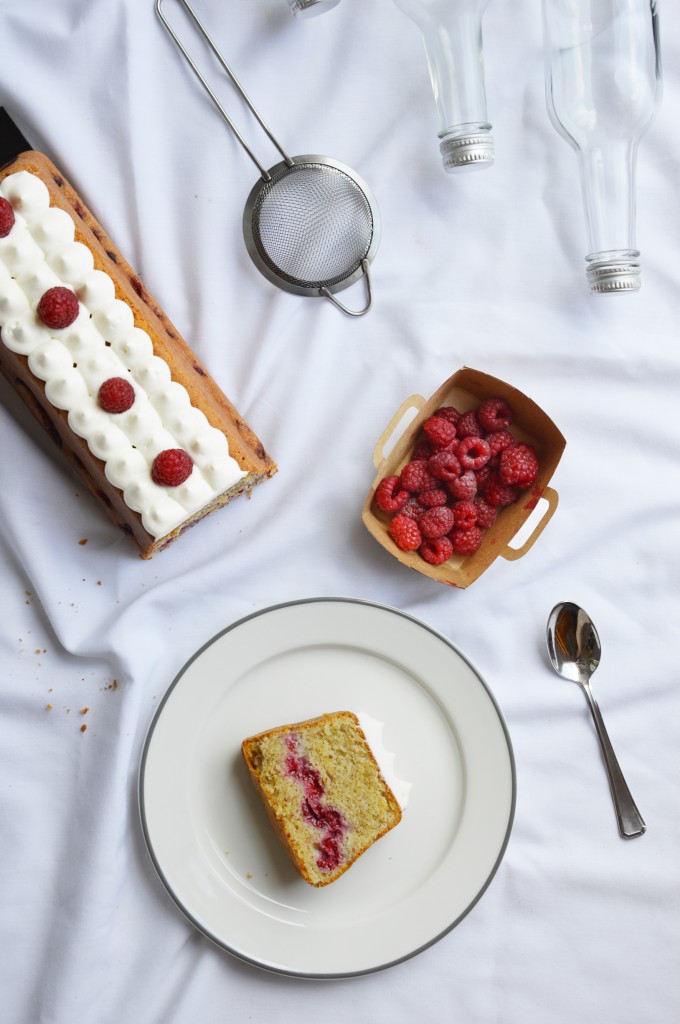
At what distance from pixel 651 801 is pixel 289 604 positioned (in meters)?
1.02

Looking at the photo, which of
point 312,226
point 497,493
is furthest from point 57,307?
point 497,493

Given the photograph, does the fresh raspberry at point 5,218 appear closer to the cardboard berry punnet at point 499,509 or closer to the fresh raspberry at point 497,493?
the cardboard berry punnet at point 499,509

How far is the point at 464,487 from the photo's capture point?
1.74 m

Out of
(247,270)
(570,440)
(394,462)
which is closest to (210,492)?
(394,462)

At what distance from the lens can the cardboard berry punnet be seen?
5.69ft

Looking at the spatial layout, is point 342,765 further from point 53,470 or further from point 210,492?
point 53,470

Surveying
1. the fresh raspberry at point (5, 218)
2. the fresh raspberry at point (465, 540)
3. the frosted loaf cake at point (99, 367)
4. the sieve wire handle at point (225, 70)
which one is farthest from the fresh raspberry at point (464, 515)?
the fresh raspberry at point (5, 218)

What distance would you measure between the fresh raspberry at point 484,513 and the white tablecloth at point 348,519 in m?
0.18

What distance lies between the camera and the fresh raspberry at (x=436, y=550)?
1740mm

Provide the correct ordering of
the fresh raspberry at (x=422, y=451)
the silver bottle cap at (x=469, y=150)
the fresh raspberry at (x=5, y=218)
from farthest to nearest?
the fresh raspberry at (x=422, y=451) → the silver bottle cap at (x=469, y=150) → the fresh raspberry at (x=5, y=218)

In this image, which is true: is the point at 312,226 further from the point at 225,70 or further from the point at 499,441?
the point at 499,441

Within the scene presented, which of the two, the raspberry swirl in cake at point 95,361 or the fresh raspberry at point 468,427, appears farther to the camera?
the fresh raspberry at point 468,427

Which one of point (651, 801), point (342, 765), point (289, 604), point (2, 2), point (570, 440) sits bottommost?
point (651, 801)

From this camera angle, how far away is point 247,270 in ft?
6.08
